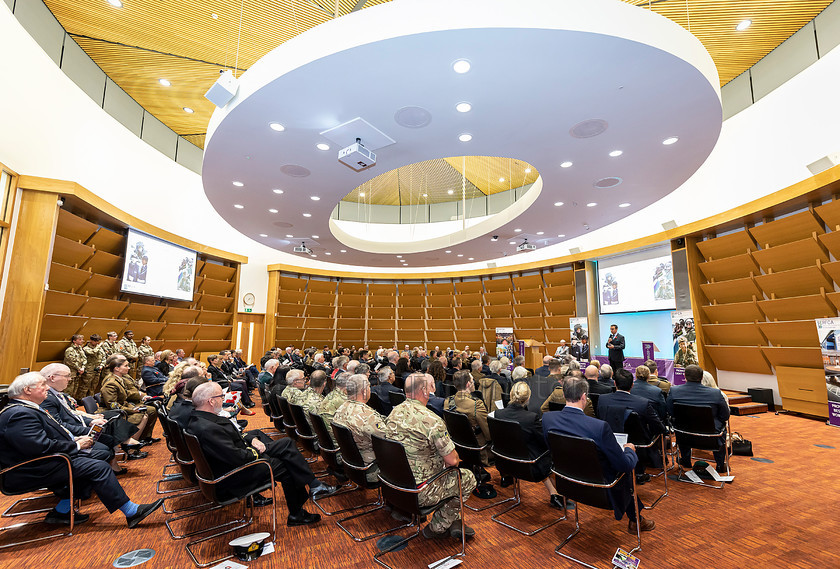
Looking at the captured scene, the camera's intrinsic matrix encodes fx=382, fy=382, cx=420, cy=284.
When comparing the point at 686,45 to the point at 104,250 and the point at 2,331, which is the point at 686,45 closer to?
the point at 2,331

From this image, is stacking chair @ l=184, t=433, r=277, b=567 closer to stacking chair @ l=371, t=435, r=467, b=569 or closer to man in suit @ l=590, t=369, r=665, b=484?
stacking chair @ l=371, t=435, r=467, b=569

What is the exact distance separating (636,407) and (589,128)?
3393 mm

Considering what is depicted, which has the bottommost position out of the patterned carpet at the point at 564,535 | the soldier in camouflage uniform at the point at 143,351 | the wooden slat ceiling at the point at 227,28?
the patterned carpet at the point at 564,535

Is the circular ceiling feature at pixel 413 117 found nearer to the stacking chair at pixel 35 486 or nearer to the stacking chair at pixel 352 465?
the stacking chair at pixel 352 465

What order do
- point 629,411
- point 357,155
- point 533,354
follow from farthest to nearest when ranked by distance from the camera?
point 533,354, point 357,155, point 629,411

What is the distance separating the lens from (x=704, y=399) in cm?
405

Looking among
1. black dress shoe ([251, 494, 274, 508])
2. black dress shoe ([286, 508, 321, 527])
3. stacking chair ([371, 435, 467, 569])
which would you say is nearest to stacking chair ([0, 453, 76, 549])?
black dress shoe ([251, 494, 274, 508])

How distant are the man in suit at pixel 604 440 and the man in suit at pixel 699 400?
169cm

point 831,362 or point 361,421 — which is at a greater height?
point 831,362

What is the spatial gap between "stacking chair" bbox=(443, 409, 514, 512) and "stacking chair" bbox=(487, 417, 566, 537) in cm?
20

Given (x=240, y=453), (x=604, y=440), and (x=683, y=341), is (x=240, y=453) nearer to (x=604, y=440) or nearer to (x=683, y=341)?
(x=604, y=440)

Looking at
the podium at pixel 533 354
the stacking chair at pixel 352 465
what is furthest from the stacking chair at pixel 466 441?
the podium at pixel 533 354

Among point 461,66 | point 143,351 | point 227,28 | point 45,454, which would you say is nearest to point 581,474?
point 461,66

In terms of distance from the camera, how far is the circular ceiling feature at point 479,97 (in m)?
3.34
